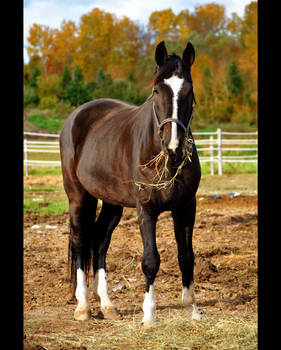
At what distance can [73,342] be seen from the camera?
3.62 metres

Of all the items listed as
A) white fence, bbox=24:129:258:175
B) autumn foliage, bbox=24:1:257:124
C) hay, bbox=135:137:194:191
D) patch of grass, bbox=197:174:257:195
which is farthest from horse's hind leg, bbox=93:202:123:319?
autumn foliage, bbox=24:1:257:124

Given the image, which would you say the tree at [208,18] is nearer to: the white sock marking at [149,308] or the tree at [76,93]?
the tree at [76,93]

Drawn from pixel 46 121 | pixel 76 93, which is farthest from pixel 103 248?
pixel 76 93

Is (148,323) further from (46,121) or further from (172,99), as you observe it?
(46,121)

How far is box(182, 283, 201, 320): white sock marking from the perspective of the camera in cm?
406

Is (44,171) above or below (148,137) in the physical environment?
below

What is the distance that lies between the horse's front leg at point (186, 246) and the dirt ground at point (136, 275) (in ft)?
0.95

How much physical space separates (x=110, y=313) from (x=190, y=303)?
2.88 ft

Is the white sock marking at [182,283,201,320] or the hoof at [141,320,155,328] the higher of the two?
the white sock marking at [182,283,201,320]

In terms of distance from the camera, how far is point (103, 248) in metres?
5.02

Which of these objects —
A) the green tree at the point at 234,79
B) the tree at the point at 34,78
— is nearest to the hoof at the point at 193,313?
the green tree at the point at 234,79

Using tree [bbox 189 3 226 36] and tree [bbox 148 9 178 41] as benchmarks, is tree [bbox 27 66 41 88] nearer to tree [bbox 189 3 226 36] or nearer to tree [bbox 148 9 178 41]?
tree [bbox 148 9 178 41]

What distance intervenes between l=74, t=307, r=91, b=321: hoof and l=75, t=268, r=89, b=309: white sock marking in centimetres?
5
